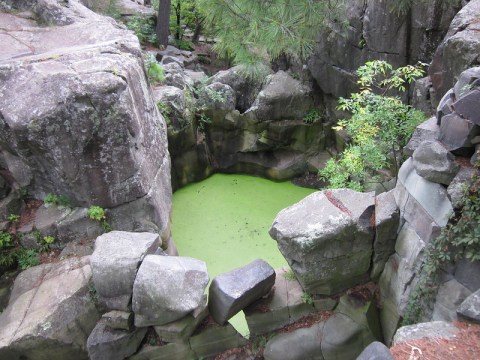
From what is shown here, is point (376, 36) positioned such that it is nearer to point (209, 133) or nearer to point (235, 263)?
point (209, 133)

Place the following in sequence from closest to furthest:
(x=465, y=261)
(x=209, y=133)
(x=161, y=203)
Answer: (x=465, y=261) → (x=161, y=203) → (x=209, y=133)

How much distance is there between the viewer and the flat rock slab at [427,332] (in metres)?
3.44

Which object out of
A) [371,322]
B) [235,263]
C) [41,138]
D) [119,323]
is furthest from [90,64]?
[371,322]

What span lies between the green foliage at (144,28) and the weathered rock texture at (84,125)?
716cm

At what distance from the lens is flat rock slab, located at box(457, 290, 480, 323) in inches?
137

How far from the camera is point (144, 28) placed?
14.7m

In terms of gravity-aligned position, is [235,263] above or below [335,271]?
below

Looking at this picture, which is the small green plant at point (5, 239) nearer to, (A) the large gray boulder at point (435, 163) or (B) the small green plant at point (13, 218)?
(B) the small green plant at point (13, 218)

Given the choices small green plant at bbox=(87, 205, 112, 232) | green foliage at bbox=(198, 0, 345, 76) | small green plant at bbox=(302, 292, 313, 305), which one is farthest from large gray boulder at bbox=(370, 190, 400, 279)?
small green plant at bbox=(87, 205, 112, 232)

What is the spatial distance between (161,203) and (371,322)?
12.5 feet

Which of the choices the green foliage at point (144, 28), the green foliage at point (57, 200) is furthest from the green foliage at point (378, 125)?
the green foliage at point (144, 28)

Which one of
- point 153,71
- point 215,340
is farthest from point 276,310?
point 153,71

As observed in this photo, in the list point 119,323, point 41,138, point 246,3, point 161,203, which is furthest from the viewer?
point 161,203

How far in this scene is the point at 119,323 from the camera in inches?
204
